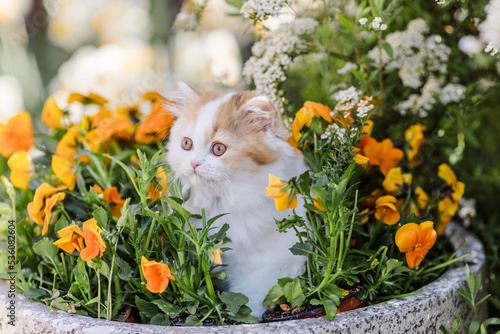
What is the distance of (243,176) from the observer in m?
1.00

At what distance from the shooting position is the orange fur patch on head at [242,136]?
0.99m

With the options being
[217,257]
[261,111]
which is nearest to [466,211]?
[261,111]

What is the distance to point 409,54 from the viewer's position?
1.34 metres

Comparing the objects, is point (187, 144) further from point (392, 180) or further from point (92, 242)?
point (392, 180)

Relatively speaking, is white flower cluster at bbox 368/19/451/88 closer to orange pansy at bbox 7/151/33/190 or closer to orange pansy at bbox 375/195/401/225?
orange pansy at bbox 375/195/401/225

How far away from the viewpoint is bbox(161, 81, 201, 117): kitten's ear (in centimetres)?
112

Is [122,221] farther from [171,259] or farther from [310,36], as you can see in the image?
[310,36]

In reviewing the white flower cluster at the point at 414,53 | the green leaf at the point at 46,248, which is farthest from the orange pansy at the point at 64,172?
the white flower cluster at the point at 414,53

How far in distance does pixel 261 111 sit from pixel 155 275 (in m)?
0.41

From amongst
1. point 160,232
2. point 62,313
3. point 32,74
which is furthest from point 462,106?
point 32,74

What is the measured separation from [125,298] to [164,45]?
8.28ft

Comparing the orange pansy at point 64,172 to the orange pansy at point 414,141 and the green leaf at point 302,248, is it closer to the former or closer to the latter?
the green leaf at point 302,248

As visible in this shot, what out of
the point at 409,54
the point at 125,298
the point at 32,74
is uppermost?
the point at 409,54

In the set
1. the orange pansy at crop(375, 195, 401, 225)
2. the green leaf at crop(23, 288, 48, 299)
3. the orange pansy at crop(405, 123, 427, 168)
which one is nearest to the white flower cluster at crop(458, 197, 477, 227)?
the orange pansy at crop(405, 123, 427, 168)
